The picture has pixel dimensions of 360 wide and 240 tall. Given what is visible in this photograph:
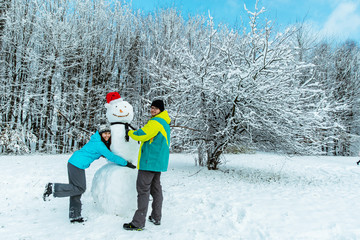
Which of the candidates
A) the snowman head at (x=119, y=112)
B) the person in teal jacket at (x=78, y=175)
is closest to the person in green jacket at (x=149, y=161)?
the person in teal jacket at (x=78, y=175)

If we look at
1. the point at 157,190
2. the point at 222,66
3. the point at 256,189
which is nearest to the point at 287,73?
the point at 222,66

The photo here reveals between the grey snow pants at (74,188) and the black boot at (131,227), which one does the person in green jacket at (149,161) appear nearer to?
the black boot at (131,227)

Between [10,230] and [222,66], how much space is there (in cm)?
630

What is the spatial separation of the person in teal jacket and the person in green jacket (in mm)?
461

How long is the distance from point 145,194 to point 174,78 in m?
4.35

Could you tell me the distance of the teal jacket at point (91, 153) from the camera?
337 cm

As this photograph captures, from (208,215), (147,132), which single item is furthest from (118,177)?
(208,215)

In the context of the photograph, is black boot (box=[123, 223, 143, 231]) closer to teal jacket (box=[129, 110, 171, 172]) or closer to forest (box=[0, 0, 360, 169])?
teal jacket (box=[129, 110, 171, 172])

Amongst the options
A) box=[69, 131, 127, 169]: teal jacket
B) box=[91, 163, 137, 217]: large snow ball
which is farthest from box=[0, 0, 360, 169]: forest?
box=[91, 163, 137, 217]: large snow ball

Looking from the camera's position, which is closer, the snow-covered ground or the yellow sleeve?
the snow-covered ground

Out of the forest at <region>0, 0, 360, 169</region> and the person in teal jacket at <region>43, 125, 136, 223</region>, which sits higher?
the forest at <region>0, 0, 360, 169</region>

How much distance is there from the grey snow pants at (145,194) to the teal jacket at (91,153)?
0.48 m

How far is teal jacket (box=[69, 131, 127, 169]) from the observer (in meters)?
3.37

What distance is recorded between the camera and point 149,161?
10.6 feet
